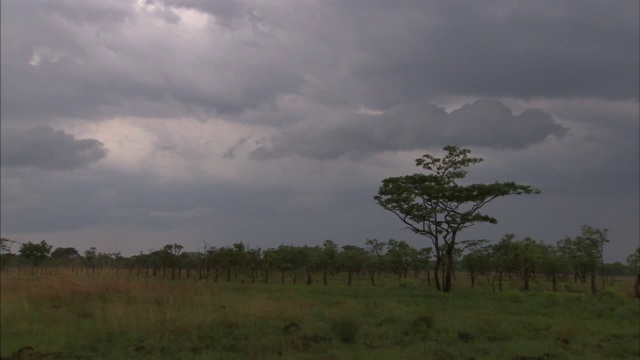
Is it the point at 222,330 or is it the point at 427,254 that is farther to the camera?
the point at 427,254

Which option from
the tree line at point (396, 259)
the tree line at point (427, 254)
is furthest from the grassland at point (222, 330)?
the tree line at point (396, 259)

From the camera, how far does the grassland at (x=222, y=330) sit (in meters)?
11.0

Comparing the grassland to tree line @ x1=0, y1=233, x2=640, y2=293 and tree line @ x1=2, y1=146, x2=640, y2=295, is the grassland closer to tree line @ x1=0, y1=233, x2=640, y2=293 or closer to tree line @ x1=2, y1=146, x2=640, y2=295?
tree line @ x1=2, y1=146, x2=640, y2=295

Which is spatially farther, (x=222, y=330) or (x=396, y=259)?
(x=396, y=259)

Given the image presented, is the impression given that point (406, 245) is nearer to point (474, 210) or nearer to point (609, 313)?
point (474, 210)

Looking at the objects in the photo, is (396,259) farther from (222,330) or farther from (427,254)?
(222,330)

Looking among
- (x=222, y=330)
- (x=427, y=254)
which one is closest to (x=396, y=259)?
(x=427, y=254)

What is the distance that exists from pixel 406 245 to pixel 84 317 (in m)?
49.2

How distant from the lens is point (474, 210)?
3531 centimetres

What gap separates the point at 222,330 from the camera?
13.6 meters

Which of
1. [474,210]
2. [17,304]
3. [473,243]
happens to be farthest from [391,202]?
[17,304]

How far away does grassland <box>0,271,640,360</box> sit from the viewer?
1097 cm

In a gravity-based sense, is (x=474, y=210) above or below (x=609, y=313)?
above

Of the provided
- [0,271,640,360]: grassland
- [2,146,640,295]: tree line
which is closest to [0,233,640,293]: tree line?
[2,146,640,295]: tree line
